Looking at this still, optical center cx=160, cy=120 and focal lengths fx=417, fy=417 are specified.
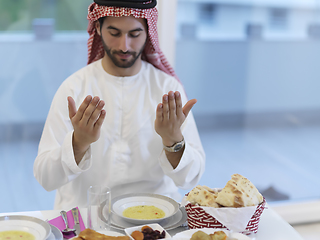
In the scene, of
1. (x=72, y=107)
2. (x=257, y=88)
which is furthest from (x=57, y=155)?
(x=257, y=88)

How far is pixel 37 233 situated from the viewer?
1.12 meters

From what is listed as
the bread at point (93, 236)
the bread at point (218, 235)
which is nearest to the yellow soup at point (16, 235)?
the bread at point (93, 236)

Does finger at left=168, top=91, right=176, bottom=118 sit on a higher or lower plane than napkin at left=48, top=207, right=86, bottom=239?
higher

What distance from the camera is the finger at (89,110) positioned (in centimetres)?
131

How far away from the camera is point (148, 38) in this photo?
1.76 meters

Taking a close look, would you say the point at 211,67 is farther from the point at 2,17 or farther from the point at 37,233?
the point at 37,233

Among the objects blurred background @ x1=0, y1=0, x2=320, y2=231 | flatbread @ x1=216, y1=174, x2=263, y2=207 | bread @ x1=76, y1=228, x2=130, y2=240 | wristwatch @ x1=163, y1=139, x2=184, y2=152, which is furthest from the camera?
blurred background @ x1=0, y1=0, x2=320, y2=231

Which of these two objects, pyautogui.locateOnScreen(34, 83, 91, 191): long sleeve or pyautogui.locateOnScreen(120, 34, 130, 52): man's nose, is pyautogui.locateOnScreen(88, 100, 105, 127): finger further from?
pyautogui.locateOnScreen(120, 34, 130, 52): man's nose

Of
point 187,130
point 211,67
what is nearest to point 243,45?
point 211,67

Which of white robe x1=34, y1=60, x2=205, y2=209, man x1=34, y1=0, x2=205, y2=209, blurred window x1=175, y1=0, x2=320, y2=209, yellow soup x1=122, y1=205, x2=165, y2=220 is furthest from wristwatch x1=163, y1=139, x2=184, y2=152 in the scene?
blurred window x1=175, y1=0, x2=320, y2=209

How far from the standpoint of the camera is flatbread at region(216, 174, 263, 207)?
1.16m

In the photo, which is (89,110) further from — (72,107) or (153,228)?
(153,228)

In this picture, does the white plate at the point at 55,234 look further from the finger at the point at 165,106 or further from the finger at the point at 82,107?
the finger at the point at 165,106

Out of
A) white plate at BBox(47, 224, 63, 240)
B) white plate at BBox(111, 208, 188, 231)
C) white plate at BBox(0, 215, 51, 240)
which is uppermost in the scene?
white plate at BBox(0, 215, 51, 240)
